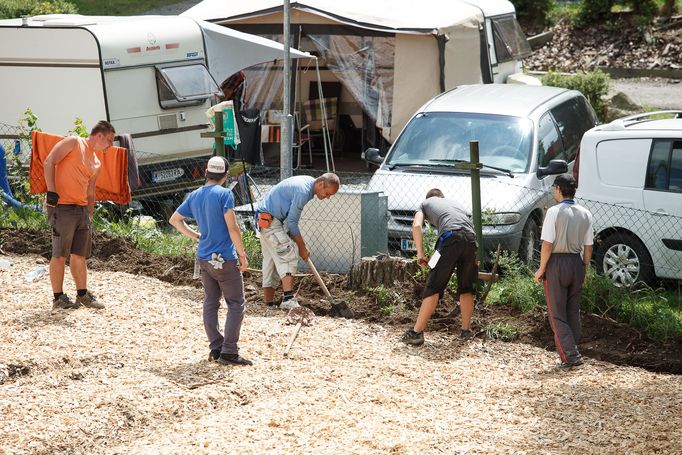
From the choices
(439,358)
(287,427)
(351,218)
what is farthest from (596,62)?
(287,427)

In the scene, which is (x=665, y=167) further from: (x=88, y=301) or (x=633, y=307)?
(x=88, y=301)

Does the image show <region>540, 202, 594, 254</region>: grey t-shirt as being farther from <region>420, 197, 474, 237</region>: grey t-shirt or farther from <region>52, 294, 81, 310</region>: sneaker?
<region>52, 294, 81, 310</region>: sneaker

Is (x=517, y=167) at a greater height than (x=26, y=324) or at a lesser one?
greater

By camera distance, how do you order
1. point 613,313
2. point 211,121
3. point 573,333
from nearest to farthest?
point 573,333 < point 613,313 < point 211,121

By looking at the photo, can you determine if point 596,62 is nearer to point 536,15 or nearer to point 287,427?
point 536,15

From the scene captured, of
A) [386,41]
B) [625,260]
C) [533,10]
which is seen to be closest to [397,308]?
[625,260]

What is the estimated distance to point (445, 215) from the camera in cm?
856

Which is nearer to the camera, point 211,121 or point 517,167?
point 517,167

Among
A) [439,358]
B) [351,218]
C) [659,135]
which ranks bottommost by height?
[439,358]

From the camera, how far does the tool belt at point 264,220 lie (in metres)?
9.25

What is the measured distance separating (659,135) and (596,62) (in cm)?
1818

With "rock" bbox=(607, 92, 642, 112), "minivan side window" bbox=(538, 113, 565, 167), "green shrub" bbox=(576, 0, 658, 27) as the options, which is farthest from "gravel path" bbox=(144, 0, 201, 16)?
"minivan side window" bbox=(538, 113, 565, 167)

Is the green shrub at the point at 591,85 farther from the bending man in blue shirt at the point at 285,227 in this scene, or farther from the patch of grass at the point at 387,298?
the bending man in blue shirt at the point at 285,227

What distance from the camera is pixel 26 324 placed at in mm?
8500
